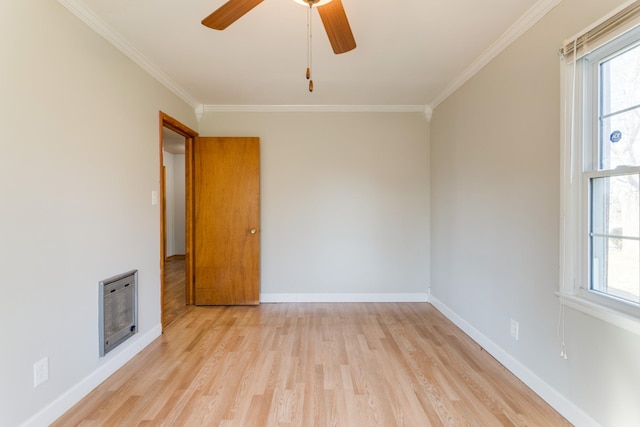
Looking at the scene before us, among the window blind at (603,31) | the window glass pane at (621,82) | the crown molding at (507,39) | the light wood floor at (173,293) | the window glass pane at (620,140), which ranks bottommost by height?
the light wood floor at (173,293)

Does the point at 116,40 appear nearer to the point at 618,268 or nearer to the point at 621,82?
the point at 621,82

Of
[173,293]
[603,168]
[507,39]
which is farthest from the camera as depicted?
[173,293]

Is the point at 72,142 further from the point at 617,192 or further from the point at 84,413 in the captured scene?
the point at 617,192

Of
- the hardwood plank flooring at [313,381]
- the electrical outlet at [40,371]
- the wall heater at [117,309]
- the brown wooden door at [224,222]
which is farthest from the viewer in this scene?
the brown wooden door at [224,222]

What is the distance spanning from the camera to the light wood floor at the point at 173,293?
334 centimetres

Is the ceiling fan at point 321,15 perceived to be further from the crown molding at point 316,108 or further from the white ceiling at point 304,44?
the crown molding at point 316,108

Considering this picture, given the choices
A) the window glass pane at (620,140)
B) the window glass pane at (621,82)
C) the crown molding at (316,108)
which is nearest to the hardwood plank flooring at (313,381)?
the window glass pane at (620,140)

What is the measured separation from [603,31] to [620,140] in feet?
1.77

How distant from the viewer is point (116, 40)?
7.28 feet

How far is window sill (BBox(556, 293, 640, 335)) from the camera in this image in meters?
1.36

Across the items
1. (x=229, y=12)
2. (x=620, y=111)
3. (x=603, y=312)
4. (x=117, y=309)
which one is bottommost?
(x=117, y=309)

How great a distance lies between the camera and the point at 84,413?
178cm

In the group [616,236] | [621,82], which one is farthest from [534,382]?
[621,82]

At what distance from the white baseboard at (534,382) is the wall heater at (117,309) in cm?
290
